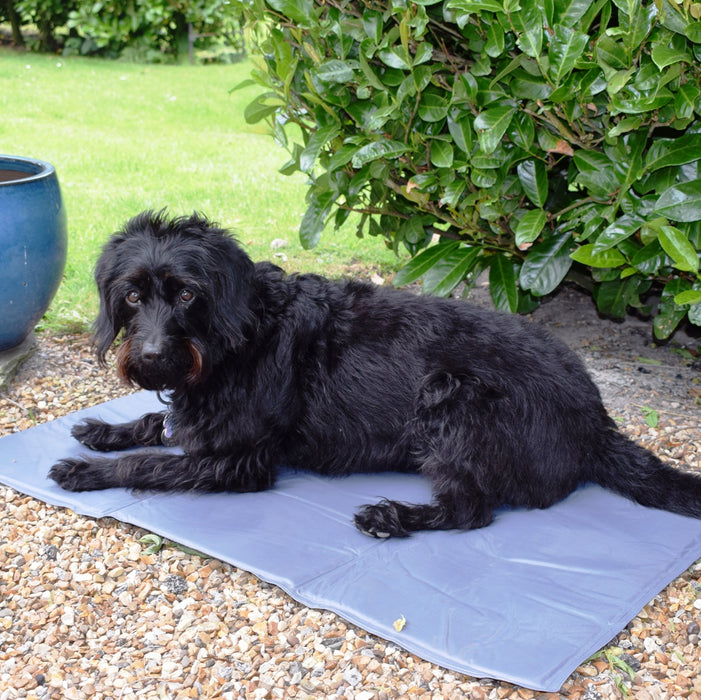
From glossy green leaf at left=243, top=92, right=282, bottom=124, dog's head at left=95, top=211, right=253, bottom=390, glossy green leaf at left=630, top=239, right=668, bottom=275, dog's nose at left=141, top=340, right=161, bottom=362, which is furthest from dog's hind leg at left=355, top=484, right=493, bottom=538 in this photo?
glossy green leaf at left=243, top=92, right=282, bottom=124

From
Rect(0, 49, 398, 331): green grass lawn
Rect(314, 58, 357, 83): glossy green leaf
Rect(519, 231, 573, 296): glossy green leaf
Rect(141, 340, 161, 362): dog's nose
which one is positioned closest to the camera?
Rect(141, 340, 161, 362): dog's nose

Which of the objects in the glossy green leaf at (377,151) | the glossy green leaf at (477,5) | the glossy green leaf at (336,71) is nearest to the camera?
the glossy green leaf at (477,5)

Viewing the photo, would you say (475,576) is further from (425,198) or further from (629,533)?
(425,198)

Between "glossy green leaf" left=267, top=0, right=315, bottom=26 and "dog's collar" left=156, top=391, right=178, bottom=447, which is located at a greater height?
"glossy green leaf" left=267, top=0, right=315, bottom=26

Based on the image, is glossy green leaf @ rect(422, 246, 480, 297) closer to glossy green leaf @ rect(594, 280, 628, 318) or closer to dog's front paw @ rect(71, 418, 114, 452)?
glossy green leaf @ rect(594, 280, 628, 318)

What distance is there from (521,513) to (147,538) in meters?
1.67

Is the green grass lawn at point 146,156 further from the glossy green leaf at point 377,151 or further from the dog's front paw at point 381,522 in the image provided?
the dog's front paw at point 381,522

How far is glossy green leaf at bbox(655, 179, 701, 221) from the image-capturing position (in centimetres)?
396

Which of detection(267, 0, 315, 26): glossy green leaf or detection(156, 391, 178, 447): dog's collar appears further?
detection(267, 0, 315, 26): glossy green leaf

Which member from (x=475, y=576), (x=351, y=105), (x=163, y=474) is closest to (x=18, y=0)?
(x=351, y=105)

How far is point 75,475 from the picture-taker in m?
4.11

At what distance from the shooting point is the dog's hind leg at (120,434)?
4500 millimetres

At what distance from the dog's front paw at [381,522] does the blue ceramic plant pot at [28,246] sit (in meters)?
2.51

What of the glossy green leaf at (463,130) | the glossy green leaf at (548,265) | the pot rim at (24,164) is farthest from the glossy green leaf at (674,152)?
the pot rim at (24,164)
